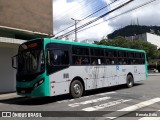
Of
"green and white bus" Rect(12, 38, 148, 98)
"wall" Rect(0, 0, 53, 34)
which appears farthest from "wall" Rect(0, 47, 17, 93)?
"green and white bus" Rect(12, 38, 148, 98)

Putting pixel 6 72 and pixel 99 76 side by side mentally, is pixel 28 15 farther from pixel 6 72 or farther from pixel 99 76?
pixel 99 76

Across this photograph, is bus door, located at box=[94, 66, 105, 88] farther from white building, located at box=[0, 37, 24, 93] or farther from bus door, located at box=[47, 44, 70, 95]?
white building, located at box=[0, 37, 24, 93]

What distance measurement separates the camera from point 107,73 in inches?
658

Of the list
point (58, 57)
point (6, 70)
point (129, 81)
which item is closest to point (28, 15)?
point (6, 70)

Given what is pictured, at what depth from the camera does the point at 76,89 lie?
552 inches

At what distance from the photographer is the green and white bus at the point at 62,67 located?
40.7ft

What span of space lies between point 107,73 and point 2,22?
309 inches

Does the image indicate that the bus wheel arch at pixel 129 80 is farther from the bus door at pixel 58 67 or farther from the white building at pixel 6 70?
the white building at pixel 6 70

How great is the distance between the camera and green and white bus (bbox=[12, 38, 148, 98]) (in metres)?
12.4

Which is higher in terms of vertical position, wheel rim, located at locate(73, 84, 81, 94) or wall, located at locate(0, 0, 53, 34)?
wall, located at locate(0, 0, 53, 34)

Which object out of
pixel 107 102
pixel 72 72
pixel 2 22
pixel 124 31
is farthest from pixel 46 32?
pixel 124 31

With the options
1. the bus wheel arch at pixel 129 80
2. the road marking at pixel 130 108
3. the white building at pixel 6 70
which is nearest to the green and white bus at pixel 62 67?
the bus wheel arch at pixel 129 80

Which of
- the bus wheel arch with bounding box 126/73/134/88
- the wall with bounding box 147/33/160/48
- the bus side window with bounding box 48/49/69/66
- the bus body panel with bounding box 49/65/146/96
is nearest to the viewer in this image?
the bus side window with bounding box 48/49/69/66

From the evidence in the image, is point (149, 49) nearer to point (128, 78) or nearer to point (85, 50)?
point (128, 78)
